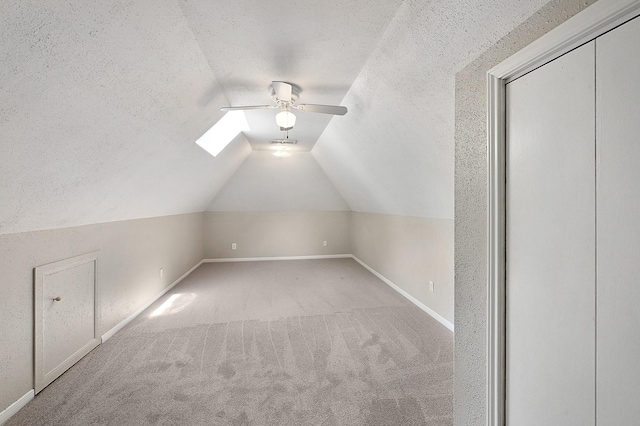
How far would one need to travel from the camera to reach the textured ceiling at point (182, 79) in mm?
1062

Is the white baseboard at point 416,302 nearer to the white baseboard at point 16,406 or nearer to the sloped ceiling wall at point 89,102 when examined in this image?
the sloped ceiling wall at point 89,102

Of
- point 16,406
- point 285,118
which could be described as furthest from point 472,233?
point 16,406

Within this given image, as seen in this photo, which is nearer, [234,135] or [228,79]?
[228,79]

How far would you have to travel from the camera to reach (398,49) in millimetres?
1504

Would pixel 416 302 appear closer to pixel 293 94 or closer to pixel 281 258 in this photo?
pixel 293 94

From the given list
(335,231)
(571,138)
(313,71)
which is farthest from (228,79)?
(335,231)

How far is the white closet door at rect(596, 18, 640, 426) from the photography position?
23.9 inches

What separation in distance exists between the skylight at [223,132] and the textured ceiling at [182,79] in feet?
1.15

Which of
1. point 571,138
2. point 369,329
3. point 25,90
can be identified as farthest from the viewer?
point 369,329

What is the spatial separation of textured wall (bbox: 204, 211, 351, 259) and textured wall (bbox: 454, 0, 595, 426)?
4760 millimetres

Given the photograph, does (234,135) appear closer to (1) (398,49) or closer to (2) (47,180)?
(2) (47,180)

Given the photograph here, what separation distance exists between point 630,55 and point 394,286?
348cm

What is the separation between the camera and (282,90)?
185cm

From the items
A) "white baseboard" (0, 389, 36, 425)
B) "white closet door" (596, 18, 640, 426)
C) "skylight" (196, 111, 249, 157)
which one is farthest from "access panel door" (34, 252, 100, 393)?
"white closet door" (596, 18, 640, 426)
